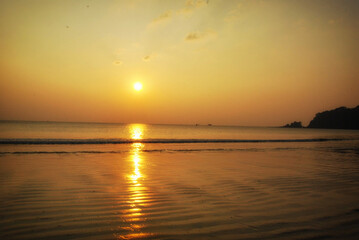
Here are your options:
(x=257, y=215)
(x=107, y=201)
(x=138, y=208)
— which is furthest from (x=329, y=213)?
(x=107, y=201)

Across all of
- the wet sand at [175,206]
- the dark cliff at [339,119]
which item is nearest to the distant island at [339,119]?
the dark cliff at [339,119]

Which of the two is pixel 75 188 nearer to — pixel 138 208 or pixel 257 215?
pixel 138 208

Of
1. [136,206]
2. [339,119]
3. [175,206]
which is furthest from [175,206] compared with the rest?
[339,119]

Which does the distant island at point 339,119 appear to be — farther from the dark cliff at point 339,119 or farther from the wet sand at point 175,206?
the wet sand at point 175,206

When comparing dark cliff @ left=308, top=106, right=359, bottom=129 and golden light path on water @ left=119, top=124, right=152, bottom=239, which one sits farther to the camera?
dark cliff @ left=308, top=106, right=359, bottom=129

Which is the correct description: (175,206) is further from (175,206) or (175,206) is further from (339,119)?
(339,119)

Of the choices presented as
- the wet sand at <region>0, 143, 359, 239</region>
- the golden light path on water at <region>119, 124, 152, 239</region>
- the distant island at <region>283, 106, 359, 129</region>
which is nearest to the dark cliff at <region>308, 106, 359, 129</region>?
the distant island at <region>283, 106, 359, 129</region>

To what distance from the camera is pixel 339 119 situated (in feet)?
574

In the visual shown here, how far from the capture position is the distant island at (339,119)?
168m

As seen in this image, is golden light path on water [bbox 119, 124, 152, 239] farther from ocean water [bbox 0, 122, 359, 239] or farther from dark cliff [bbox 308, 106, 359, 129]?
dark cliff [bbox 308, 106, 359, 129]

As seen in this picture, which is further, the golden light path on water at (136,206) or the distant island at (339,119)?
the distant island at (339,119)

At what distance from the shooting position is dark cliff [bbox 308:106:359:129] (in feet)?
552

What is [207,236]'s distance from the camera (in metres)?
3.77

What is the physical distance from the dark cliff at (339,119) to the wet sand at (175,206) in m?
193
